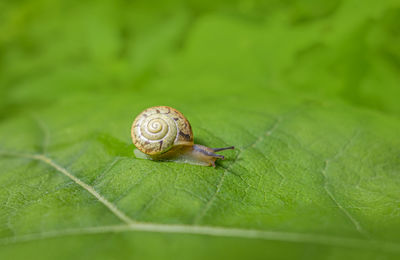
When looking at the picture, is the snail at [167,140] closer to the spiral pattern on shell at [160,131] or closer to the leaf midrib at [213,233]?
the spiral pattern on shell at [160,131]

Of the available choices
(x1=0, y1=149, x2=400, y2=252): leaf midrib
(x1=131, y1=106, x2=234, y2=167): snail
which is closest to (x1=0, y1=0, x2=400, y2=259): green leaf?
(x1=0, y1=149, x2=400, y2=252): leaf midrib

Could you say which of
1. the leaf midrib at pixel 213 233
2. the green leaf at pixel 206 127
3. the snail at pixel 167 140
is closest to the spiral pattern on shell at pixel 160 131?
the snail at pixel 167 140

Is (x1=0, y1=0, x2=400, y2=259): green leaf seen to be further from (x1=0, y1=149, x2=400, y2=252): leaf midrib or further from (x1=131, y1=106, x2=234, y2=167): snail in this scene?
(x1=131, y1=106, x2=234, y2=167): snail

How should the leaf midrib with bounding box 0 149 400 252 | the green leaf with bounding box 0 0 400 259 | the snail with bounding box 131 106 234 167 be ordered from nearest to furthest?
the leaf midrib with bounding box 0 149 400 252, the green leaf with bounding box 0 0 400 259, the snail with bounding box 131 106 234 167

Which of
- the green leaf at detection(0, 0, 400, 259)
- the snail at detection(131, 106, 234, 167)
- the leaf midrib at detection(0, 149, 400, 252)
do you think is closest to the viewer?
the leaf midrib at detection(0, 149, 400, 252)

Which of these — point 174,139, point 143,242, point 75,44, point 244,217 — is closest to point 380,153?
point 244,217

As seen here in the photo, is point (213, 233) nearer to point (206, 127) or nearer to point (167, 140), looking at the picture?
point (167, 140)

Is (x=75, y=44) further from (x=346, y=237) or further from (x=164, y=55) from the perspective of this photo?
(x=346, y=237)
